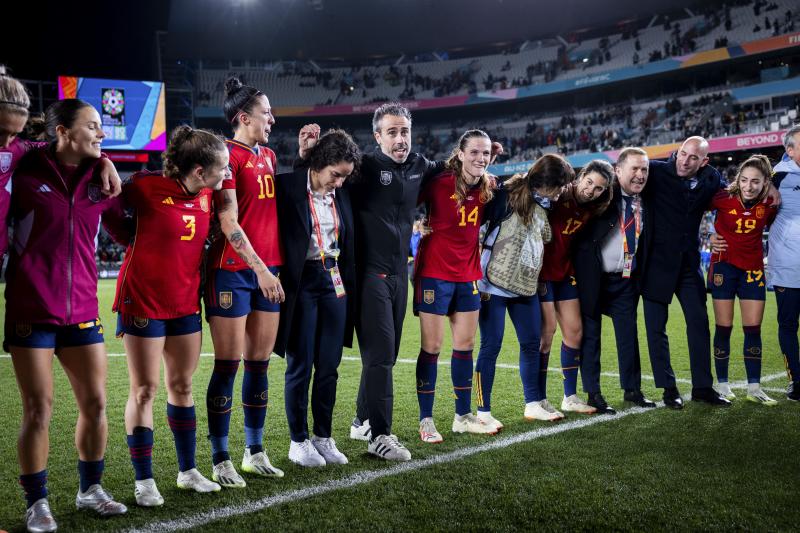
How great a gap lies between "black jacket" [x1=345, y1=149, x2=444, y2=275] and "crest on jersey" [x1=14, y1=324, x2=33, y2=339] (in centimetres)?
195

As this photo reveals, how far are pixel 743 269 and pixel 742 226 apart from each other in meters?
0.37

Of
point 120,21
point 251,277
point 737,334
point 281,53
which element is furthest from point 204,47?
point 251,277

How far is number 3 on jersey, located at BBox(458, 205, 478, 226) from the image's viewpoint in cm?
486

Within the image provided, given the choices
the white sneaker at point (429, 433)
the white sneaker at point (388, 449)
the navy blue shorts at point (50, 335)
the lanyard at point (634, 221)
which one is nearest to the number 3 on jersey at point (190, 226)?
the navy blue shorts at point (50, 335)

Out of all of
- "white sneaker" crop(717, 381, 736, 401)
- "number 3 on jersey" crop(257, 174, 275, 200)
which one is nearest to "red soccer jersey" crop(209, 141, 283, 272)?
"number 3 on jersey" crop(257, 174, 275, 200)

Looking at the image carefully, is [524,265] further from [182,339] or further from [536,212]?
[182,339]

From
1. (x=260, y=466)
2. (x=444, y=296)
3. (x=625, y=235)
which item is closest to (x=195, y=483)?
(x=260, y=466)

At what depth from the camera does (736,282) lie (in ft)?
19.6

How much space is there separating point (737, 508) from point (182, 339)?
9.46 feet

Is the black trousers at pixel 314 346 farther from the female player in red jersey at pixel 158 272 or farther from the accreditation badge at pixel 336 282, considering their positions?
the female player in red jersey at pixel 158 272

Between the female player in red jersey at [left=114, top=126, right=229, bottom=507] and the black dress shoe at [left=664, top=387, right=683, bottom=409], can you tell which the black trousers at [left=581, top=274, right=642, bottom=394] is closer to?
the black dress shoe at [left=664, top=387, right=683, bottom=409]

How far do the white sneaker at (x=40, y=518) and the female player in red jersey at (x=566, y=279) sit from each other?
360 cm

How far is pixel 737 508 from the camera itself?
332cm

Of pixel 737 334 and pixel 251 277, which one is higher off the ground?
pixel 251 277
